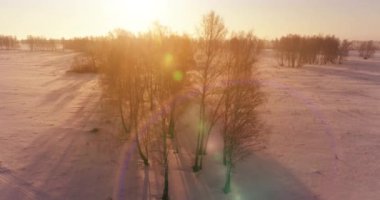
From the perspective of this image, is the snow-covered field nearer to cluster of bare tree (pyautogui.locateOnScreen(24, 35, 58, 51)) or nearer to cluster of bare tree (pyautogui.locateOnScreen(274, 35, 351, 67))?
cluster of bare tree (pyautogui.locateOnScreen(274, 35, 351, 67))

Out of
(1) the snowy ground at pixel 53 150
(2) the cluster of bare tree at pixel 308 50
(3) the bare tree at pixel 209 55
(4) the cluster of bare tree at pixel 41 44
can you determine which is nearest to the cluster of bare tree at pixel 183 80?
(3) the bare tree at pixel 209 55

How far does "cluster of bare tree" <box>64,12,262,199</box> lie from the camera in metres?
17.0

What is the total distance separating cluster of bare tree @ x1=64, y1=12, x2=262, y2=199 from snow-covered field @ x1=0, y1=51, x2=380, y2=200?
138 centimetres

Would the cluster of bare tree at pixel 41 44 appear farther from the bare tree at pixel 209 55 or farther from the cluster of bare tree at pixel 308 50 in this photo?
the bare tree at pixel 209 55

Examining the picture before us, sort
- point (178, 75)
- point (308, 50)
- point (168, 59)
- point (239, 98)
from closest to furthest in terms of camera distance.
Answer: point (239, 98)
point (168, 59)
point (178, 75)
point (308, 50)

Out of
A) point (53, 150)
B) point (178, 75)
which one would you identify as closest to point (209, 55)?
point (178, 75)

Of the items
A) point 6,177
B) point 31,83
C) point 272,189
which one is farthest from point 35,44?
point 272,189

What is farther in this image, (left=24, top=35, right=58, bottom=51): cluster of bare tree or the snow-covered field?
(left=24, top=35, right=58, bottom=51): cluster of bare tree

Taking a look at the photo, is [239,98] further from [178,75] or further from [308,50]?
[308,50]

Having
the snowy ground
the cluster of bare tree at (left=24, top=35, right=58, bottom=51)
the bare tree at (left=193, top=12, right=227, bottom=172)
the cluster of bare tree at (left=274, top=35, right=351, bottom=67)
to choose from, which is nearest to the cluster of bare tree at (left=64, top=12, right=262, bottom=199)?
the bare tree at (left=193, top=12, right=227, bottom=172)

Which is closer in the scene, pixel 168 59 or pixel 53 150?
pixel 168 59

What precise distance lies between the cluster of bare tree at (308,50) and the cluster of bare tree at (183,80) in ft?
218

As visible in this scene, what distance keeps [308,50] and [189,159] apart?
77089 mm

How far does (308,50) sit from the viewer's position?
83.9 m
